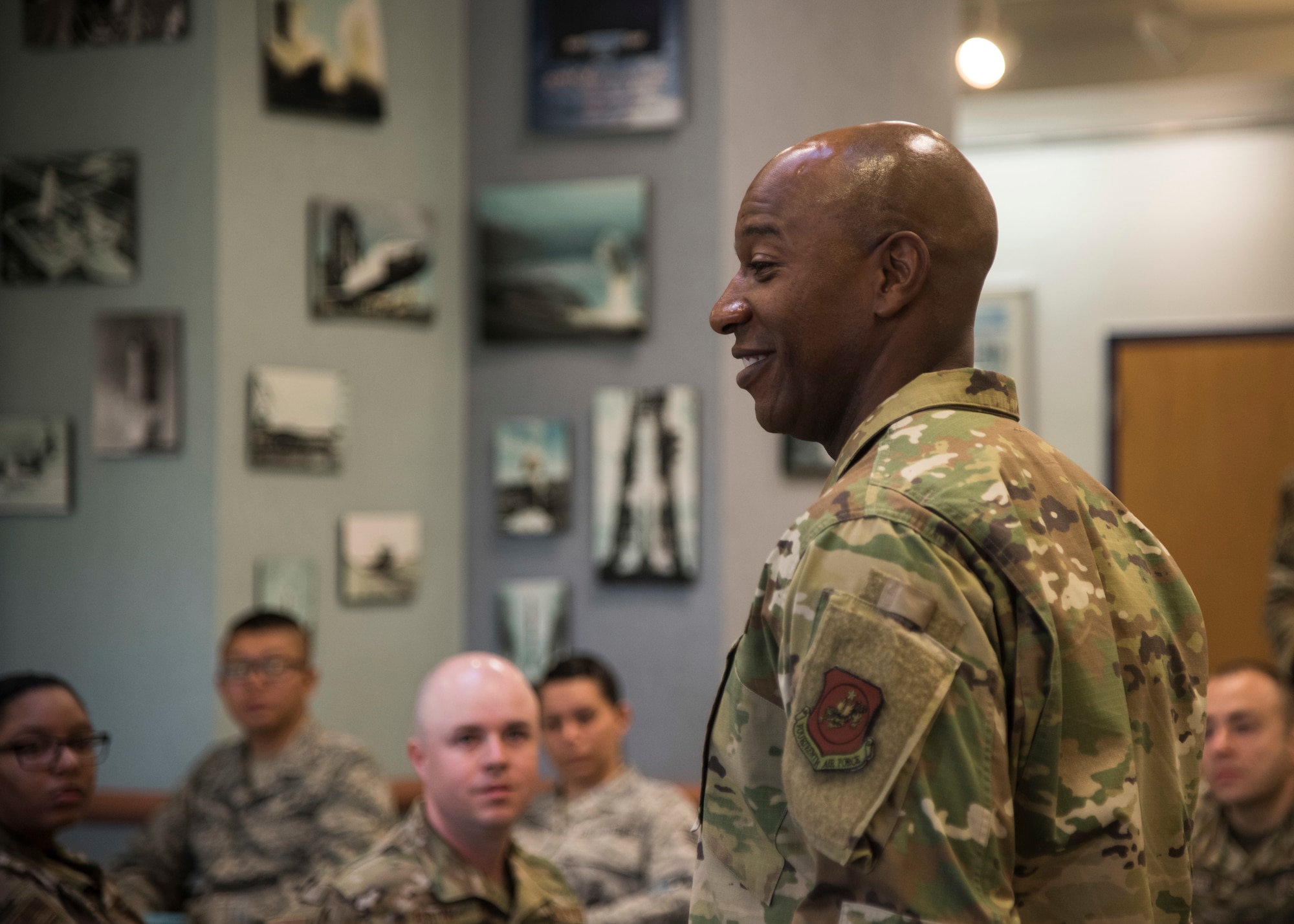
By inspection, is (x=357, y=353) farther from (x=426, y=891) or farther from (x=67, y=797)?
(x=426, y=891)

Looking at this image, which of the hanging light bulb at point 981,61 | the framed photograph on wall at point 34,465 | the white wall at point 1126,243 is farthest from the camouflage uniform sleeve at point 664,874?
the white wall at point 1126,243

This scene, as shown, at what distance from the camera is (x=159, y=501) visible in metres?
3.38

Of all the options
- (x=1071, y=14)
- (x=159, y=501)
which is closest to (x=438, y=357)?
(x=159, y=501)

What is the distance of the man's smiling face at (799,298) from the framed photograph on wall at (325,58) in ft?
8.57

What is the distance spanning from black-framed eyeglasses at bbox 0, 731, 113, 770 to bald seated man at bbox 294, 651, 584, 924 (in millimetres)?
457

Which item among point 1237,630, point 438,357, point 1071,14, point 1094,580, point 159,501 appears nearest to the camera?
point 1094,580

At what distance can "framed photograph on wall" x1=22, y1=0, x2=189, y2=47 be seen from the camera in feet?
11.2

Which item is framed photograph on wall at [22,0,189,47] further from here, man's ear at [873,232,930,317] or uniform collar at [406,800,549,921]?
man's ear at [873,232,930,317]

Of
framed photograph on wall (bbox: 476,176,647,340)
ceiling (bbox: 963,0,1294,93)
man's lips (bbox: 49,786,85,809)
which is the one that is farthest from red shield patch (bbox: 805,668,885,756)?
ceiling (bbox: 963,0,1294,93)

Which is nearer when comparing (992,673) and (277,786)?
(992,673)

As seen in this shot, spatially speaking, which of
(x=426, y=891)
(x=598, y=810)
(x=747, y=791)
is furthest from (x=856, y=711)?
(x=598, y=810)

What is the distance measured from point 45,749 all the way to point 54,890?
282 millimetres

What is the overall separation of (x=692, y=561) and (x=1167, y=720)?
2390 millimetres

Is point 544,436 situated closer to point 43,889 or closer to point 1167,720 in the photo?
point 43,889
